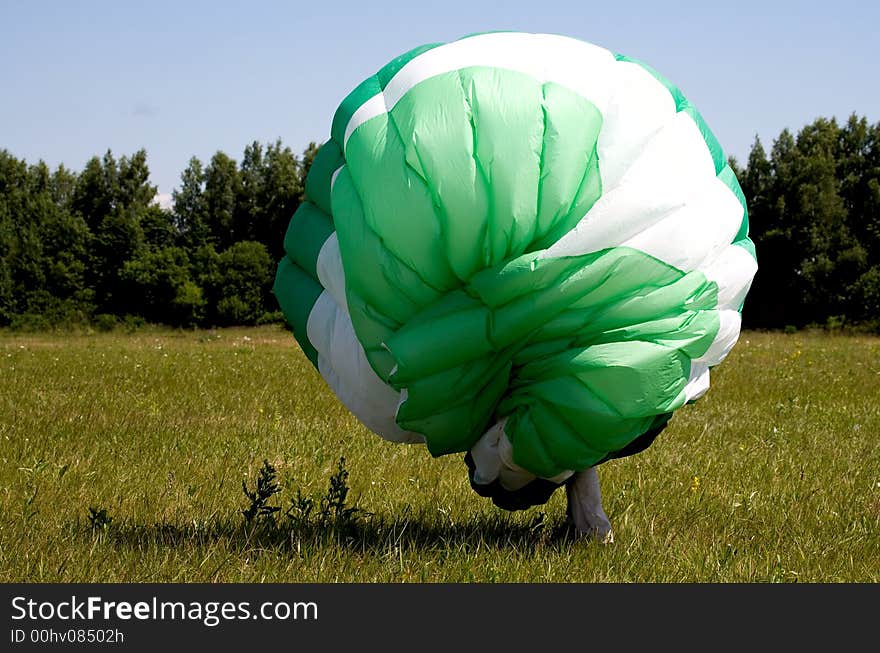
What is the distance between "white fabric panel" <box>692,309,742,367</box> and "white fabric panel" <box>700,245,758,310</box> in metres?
0.03

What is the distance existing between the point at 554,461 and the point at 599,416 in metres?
0.29

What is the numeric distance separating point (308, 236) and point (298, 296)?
0.26 meters

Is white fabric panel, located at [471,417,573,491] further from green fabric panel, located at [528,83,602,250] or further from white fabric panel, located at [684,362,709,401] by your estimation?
green fabric panel, located at [528,83,602,250]

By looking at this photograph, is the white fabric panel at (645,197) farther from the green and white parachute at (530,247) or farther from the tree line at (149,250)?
the tree line at (149,250)

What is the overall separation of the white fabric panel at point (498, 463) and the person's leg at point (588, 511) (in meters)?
0.40

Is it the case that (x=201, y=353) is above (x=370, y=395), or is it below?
below

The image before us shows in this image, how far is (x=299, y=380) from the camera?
11.0 metres

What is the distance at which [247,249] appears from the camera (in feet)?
119

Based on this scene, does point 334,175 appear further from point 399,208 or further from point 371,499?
point 371,499

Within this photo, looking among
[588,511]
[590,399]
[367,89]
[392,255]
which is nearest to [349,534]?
[588,511]

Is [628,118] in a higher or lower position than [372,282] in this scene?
higher

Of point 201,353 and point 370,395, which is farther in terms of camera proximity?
point 201,353
